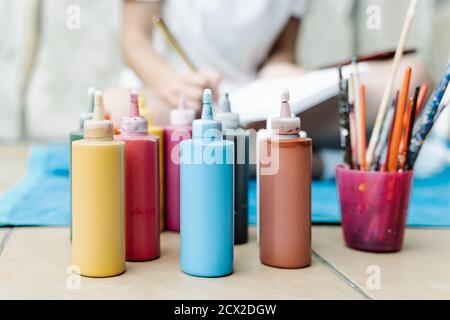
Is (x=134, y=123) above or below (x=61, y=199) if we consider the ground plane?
above

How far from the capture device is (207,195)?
600mm

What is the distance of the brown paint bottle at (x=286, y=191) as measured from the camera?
0.64m

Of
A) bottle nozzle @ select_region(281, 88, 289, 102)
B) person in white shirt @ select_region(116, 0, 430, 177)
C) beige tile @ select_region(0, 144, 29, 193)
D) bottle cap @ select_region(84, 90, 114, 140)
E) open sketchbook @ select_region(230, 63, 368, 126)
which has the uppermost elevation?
person in white shirt @ select_region(116, 0, 430, 177)

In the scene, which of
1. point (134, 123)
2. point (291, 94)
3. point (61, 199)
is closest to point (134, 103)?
point (134, 123)

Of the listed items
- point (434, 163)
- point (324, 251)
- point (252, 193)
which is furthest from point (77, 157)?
point (434, 163)

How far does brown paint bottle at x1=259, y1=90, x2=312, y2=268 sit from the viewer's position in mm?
637

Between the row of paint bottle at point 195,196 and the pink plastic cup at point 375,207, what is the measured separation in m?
0.10

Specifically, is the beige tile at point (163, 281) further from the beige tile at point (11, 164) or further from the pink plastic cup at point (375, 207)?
the beige tile at point (11, 164)

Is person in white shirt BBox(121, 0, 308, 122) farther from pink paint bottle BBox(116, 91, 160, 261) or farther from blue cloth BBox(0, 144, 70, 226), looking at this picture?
pink paint bottle BBox(116, 91, 160, 261)

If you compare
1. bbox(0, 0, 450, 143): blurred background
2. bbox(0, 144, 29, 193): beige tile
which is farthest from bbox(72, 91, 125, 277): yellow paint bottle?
bbox(0, 0, 450, 143): blurred background

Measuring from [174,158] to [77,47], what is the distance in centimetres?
143

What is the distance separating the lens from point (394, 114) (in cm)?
74

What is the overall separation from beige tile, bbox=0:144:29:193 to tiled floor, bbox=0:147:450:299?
1.43ft

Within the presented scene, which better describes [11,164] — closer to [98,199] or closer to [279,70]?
[279,70]
